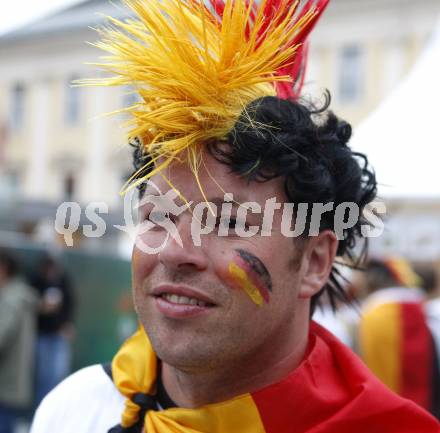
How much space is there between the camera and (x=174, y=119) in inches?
66.1

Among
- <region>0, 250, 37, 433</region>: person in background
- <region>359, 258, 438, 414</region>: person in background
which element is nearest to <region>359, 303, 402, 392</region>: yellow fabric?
<region>359, 258, 438, 414</region>: person in background

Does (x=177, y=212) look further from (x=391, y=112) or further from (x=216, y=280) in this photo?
(x=391, y=112)

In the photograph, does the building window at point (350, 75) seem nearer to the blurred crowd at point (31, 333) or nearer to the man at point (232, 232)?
the blurred crowd at point (31, 333)

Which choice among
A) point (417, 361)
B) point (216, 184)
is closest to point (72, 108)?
point (417, 361)

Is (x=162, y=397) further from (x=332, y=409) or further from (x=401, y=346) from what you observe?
(x=401, y=346)

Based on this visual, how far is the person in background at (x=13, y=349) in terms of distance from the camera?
4.94 metres

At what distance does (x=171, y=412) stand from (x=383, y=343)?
216 cm

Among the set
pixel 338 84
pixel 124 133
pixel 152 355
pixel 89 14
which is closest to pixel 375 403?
pixel 152 355

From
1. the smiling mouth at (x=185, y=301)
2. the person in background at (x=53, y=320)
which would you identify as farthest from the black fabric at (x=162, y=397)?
the person in background at (x=53, y=320)

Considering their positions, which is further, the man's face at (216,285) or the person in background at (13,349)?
the person in background at (13,349)

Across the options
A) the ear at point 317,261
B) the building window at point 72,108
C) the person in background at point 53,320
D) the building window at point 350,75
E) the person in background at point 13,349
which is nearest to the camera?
the ear at point 317,261

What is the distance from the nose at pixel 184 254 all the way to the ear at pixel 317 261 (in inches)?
12.5

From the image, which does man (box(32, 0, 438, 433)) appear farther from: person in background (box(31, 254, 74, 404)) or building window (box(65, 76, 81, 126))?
building window (box(65, 76, 81, 126))

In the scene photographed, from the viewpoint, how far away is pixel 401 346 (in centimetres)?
354
